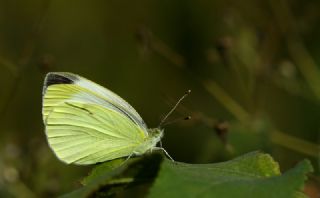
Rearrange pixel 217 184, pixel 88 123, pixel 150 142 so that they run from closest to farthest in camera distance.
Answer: pixel 217 184 → pixel 150 142 → pixel 88 123

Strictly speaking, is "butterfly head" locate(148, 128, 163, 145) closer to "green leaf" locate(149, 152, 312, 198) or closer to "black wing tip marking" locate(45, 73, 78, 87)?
"black wing tip marking" locate(45, 73, 78, 87)

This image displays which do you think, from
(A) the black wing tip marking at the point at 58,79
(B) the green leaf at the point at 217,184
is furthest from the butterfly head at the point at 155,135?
(B) the green leaf at the point at 217,184

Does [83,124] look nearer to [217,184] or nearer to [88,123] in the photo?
[88,123]

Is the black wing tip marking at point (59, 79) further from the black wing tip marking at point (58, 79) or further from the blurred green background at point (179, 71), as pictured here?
the blurred green background at point (179, 71)

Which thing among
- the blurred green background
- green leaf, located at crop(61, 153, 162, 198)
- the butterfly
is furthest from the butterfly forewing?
green leaf, located at crop(61, 153, 162, 198)

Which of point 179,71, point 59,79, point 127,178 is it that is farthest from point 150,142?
point 179,71

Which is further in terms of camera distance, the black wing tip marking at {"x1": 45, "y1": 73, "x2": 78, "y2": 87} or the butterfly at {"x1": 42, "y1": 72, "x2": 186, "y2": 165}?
the black wing tip marking at {"x1": 45, "y1": 73, "x2": 78, "y2": 87}

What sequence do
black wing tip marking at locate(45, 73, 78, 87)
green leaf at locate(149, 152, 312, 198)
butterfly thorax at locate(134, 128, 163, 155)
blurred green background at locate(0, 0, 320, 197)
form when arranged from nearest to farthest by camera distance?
green leaf at locate(149, 152, 312, 198) < butterfly thorax at locate(134, 128, 163, 155) < black wing tip marking at locate(45, 73, 78, 87) < blurred green background at locate(0, 0, 320, 197)

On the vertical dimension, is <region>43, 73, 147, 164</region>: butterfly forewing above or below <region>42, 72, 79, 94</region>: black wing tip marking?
below
